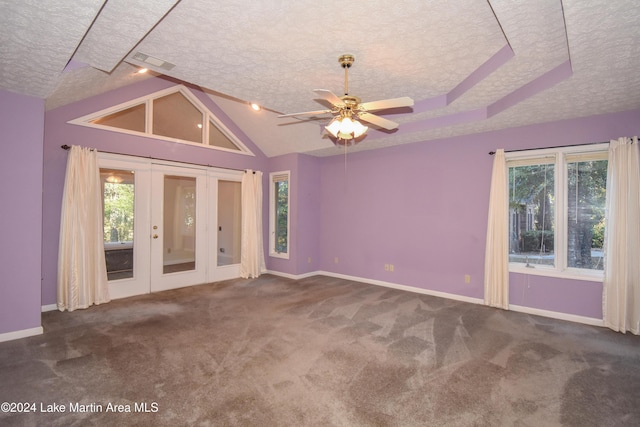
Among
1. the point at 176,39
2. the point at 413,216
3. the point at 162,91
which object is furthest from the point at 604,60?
the point at 162,91

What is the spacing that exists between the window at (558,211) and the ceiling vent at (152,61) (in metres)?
4.62

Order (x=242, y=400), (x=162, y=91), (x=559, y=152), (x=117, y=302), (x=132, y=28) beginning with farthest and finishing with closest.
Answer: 1. (x=162, y=91)
2. (x=117, y=302)
3. (x=559, y=152)
4. (x=132, y=28)
5. (x=242, y=400)

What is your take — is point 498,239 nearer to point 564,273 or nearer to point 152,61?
point 564,273

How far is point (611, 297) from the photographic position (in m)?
3.67

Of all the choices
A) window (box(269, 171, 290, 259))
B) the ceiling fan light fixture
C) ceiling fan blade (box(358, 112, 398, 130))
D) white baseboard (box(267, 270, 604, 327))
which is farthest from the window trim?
ceiling fan blade (box(358, 112, 398, 130))

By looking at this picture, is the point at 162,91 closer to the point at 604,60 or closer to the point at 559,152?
the point at 604,60

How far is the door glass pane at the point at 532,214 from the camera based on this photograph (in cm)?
431

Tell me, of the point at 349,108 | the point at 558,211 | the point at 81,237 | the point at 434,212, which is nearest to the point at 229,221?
the point at 81,237

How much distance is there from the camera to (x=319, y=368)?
270 cm

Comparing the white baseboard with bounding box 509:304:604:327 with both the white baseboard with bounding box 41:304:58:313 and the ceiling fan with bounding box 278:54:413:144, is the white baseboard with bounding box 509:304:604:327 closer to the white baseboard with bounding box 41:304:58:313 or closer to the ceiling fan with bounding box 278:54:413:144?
the ceiling fan with bounding box 278:54:413:144

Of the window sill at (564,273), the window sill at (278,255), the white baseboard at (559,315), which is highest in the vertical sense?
the window sill at (564,273)

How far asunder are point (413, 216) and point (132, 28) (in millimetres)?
4605

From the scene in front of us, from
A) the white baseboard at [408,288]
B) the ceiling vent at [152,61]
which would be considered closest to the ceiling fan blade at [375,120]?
the ceiling vent at [152,61]

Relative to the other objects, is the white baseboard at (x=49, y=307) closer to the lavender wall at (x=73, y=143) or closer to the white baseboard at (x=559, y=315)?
the lavender wall at (x=73, y=143)
